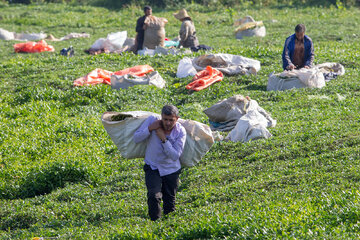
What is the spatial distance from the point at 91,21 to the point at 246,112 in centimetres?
1911

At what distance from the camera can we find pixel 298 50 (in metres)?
13.9

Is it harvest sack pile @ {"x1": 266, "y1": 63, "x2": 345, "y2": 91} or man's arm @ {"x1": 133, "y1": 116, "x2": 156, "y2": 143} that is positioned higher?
man's arm @ {"x1": 133, "y1": 116, "x2": 156, "y2": 143}

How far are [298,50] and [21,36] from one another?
1499 cm

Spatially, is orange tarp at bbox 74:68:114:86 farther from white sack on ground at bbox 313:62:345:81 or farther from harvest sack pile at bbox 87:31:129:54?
white sack on ground at bbox 313:62:345:81

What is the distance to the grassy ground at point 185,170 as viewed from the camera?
22.4 ft

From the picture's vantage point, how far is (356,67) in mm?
15844

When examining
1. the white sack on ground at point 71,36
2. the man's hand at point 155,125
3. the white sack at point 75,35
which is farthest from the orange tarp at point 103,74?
the white sack at point 75,35

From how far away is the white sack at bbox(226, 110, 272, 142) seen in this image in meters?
10.6

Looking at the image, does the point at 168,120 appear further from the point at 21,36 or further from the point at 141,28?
the point at 21,36

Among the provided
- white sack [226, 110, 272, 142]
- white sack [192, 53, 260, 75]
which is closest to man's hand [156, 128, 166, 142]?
white sack [226, 110, 272, 142]

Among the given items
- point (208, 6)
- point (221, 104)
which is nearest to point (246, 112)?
point (221, 104)

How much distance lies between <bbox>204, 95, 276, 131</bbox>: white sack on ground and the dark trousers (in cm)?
403

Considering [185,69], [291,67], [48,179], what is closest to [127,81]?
[185,69]

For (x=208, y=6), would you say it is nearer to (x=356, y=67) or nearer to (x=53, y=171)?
(x=356, y=67)
